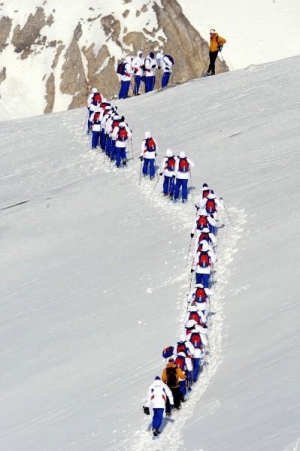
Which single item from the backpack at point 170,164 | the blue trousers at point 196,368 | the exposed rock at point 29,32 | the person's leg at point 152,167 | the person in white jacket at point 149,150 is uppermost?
the exposed rock at point 29,32

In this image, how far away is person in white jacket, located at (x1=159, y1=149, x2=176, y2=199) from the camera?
3120cm

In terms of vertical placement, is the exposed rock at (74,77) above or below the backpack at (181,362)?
above

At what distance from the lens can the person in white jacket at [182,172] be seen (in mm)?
30908

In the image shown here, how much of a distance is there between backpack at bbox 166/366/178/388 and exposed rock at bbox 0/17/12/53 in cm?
5662

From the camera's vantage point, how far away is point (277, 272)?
26.8 meters

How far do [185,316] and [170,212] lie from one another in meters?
6.28

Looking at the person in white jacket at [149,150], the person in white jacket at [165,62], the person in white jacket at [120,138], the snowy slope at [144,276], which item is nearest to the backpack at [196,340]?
the snowy slope at [144,276]

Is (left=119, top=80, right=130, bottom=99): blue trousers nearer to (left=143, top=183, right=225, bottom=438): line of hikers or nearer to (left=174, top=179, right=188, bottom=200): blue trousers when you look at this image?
(left=174, top=179, right=188, bottom=200): blue trousers

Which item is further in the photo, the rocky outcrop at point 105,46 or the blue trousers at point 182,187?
the rocky outcrop at point 105,46

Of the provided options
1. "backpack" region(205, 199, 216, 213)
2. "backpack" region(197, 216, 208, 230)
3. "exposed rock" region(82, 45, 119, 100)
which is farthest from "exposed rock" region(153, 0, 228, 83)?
"backpack" region(197, 216, 208, 230)

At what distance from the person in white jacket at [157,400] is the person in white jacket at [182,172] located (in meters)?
10.1

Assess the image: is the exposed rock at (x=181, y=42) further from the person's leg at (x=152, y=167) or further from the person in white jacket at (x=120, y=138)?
the person's leg at (x=152, y=167)

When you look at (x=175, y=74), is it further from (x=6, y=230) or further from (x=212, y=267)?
(x=212, y=267)

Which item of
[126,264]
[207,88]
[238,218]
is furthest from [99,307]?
[207,88]
